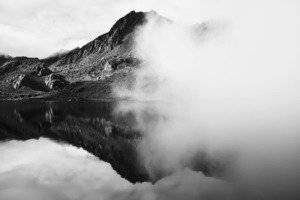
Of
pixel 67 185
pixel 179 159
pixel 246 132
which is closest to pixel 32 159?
pixel 67 185

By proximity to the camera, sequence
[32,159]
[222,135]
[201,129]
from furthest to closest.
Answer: [201,129]
[222,135]
[32,159]

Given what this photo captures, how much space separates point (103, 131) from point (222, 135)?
44664mm

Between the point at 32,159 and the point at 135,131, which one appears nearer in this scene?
the point at 32,159

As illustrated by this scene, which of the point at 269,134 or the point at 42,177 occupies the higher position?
the point at 269,134

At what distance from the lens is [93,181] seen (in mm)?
53000

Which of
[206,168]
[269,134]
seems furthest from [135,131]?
[206,168]

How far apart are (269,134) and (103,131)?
5522cm

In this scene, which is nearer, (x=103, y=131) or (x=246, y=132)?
(x=246, y=132)

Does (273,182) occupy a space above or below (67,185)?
above

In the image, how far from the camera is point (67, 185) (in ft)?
168

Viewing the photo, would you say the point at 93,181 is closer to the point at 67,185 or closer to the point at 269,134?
the point at 67,185

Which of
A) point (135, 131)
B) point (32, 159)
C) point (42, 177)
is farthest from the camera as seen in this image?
point (135, 131)

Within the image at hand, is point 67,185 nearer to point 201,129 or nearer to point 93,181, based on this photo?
point 93,181

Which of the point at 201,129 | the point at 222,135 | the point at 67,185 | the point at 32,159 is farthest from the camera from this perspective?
the point at 201,129
